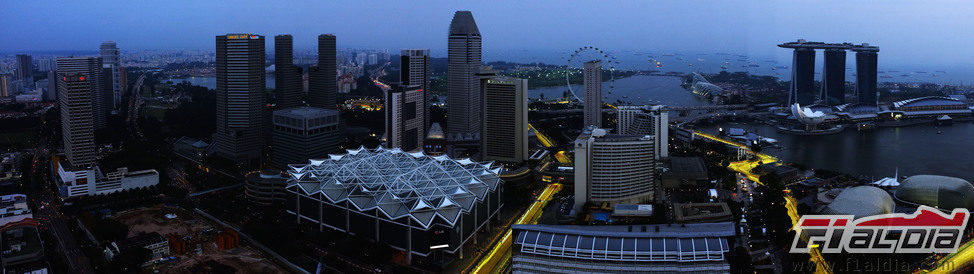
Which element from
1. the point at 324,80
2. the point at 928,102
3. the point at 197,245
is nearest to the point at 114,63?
the point at 324,80

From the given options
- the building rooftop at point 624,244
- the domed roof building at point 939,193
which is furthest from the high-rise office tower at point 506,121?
the building rooftop at point 624,244

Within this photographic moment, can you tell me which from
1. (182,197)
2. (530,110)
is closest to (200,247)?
(182,197)

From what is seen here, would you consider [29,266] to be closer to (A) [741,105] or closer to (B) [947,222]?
(B) [947,222]

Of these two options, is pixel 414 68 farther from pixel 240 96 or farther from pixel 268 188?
pixel 268 188

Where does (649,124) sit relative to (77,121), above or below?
below

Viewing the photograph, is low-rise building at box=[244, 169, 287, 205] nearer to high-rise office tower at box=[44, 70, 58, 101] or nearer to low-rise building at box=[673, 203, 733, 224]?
low-rise building at box=[673, 203, 733, 224]

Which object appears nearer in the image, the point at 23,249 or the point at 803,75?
the point at 23,249

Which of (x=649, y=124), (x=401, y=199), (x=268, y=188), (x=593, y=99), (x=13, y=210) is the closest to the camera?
(x=401, y=199)
